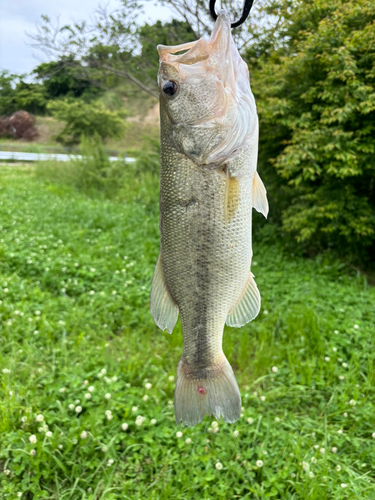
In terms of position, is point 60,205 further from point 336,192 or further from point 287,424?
point 287,424

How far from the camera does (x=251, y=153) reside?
1.31 metres

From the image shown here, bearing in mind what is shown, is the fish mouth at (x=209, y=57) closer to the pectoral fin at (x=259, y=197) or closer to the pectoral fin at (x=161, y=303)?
the pectoral fin at (x=259, y=197)

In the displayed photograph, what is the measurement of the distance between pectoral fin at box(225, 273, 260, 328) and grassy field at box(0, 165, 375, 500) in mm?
1403

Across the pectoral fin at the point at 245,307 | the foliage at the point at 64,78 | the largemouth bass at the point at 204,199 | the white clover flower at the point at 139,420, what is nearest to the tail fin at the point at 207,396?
the largemouth bass at the point at 204,199

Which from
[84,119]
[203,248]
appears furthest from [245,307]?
[84,119]

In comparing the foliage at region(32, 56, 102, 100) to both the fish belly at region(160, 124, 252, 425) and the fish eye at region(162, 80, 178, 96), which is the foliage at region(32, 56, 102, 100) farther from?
the fish belly at region(160, 124, 252, 425)

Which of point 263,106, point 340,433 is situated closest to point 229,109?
point 340,433

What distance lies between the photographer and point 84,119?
16688 millimetres

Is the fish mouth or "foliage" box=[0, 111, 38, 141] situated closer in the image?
the fish mouth

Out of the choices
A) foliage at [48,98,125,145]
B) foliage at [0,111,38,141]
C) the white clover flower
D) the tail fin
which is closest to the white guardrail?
foliage at [0,111,38,141]

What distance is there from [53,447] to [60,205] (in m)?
6.87

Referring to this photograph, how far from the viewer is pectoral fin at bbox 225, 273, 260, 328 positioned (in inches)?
58.3

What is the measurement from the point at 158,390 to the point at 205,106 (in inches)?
94.3

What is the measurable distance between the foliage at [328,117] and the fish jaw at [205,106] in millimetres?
3511
